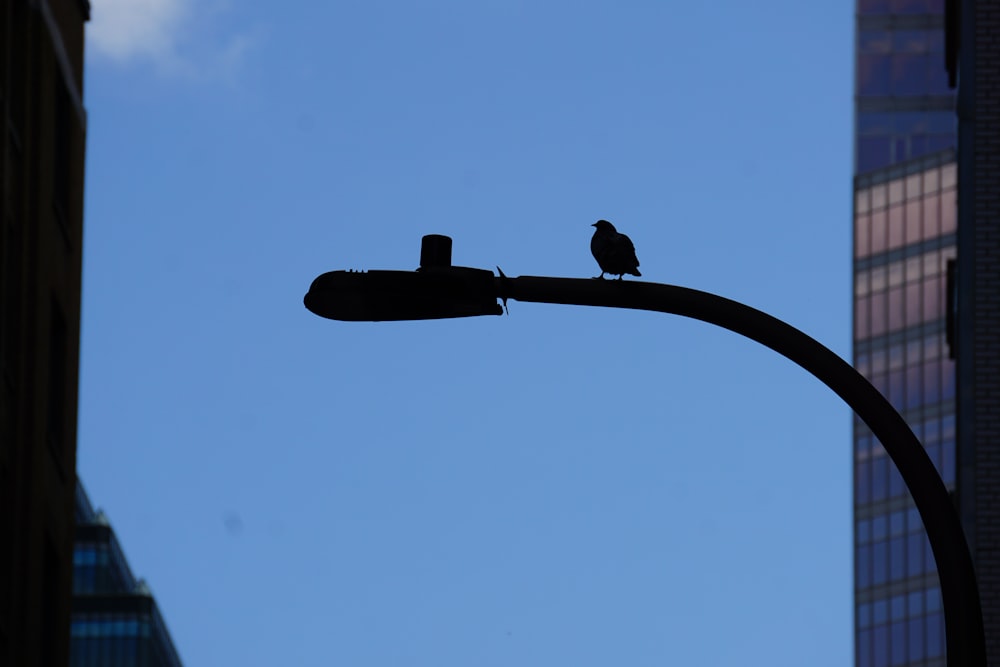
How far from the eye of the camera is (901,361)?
90.8m

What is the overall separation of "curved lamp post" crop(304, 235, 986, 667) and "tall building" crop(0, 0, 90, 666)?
64.4ft

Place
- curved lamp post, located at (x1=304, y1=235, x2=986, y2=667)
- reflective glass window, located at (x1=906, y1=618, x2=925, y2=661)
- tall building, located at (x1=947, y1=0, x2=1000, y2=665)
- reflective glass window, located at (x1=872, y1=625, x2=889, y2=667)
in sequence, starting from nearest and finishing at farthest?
curved lamp post, located at (x1=304, y1=235, x2=986, y2=667) → tall building, located at (x1=947, y1=0, x2=1000, y2=665) → reflective glass window, located at (x1=906, y1=618, x2=925, y2=661) → reflective glass window, located at (x1=872, y1=625, x2=889, y2=667)

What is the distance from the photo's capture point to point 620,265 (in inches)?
337

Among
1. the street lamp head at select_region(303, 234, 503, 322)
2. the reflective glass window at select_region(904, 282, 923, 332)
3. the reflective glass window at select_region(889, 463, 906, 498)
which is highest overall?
the reflective glass window at select_region(904, 282, 923, 332)

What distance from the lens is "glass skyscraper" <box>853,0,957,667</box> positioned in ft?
287

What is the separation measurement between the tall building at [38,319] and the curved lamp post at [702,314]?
64.4 ft

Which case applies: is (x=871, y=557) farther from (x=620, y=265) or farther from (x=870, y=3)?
(x=620, y=265)

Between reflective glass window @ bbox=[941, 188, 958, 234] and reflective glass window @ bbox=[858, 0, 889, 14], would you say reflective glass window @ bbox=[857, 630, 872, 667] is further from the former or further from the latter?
reflective glass window @ bbox=[858, 0, 889, 14]

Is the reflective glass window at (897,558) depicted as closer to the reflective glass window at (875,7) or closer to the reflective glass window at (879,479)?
the reflective glass window at (879,479)

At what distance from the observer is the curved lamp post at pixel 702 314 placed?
297 inches

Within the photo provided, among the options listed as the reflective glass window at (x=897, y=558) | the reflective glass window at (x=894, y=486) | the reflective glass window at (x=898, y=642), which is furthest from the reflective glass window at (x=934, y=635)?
the reflective glass window at (x=894, y=486)

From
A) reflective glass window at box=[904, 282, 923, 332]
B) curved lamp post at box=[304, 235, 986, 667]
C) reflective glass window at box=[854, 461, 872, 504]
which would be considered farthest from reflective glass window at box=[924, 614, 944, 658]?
curved lamp post at box=[304, 235, 986, 667]

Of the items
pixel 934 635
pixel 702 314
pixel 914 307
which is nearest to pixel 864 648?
pixel 934 635

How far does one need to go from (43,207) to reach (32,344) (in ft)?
7.18
